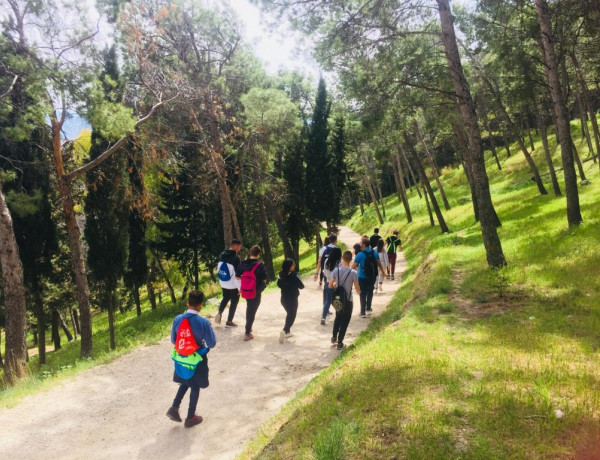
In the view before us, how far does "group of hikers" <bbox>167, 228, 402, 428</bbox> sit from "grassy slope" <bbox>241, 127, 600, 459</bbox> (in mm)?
1072

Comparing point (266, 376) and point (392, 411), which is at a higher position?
point (392, 411)

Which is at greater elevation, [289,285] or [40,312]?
[289,285]

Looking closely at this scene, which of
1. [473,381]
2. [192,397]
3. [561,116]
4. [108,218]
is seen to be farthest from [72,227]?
[561,116]

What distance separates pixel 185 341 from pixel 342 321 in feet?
12.9

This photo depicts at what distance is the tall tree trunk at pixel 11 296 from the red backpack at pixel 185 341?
7.36m

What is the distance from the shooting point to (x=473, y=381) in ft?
15.5

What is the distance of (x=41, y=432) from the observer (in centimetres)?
591

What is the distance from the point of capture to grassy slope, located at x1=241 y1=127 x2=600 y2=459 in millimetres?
3631

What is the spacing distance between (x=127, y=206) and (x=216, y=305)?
985 centimetres

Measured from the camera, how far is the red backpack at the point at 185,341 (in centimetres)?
555

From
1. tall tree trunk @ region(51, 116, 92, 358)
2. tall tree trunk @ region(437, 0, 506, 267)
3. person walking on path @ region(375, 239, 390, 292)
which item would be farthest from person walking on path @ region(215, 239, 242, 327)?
tall tree trunk @ region(437, 0, 506, 267)

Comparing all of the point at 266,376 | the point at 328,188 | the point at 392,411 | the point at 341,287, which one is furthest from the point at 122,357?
the point at 328,188

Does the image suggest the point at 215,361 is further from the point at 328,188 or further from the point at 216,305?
the point at 328,188

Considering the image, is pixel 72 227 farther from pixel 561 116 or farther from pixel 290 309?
pixel 561 116
